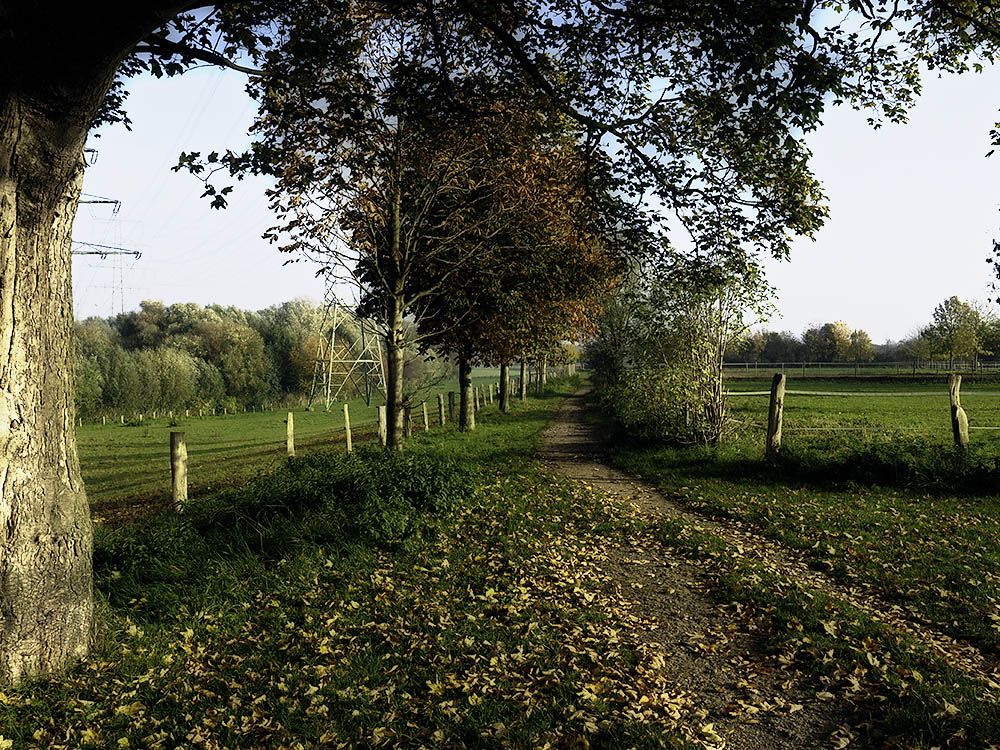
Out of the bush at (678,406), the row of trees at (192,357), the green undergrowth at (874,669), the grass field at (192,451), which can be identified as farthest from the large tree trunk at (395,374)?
the row of trees at (192,357)

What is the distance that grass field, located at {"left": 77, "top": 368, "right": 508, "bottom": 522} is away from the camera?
18.4 m

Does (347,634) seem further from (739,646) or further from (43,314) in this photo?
(43,314)

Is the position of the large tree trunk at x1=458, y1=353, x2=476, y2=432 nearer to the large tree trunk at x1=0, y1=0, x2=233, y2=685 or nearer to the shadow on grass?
the shadow on grass

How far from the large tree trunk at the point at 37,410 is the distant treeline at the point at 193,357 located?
52.0 m

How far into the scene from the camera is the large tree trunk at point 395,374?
1315cm

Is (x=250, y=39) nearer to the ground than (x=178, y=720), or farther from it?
farther from it

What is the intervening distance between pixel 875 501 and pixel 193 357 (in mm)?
71430

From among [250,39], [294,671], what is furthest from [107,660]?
[250,39]

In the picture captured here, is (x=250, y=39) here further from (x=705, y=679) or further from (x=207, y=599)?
(x=705, y=679)

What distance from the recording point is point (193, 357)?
69.2 meters

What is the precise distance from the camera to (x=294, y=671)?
5.57 m

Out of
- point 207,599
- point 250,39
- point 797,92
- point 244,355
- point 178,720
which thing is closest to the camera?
point 178,720

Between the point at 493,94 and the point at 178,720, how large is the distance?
7.55m

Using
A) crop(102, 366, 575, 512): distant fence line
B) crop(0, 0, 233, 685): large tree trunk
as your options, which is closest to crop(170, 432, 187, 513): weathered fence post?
crop(102, 366, 575, 512): distant fence line
